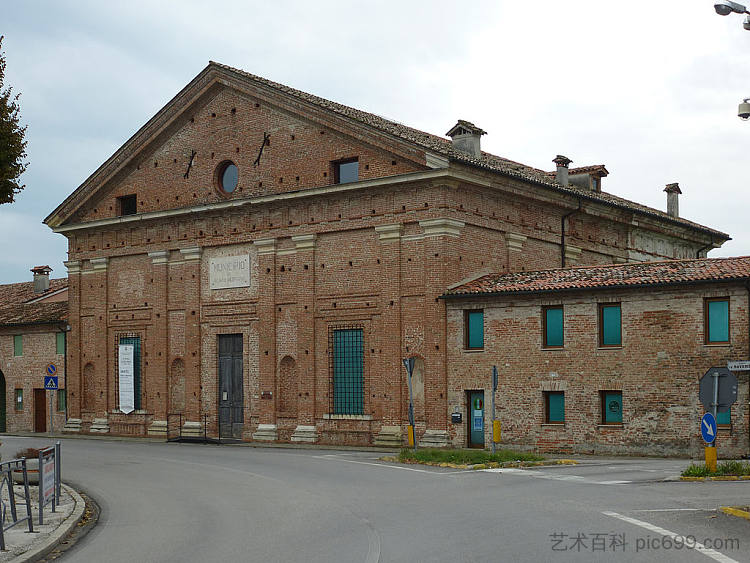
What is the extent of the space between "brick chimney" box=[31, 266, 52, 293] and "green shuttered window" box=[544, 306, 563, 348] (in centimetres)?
3357

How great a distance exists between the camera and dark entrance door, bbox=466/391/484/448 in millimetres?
31000

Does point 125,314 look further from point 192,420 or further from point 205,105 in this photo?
point 205,105

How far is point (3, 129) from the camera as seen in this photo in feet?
63.6

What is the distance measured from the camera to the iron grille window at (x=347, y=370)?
33.9 meters

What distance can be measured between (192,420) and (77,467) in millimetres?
12962

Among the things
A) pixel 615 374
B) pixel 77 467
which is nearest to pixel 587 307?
pixel 615 374

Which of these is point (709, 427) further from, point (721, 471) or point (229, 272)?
point (229, 272)

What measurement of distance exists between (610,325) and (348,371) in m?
9.39

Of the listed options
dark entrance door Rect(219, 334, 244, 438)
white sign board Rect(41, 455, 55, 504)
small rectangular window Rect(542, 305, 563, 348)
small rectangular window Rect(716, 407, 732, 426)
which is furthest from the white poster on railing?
white sign board Rect(41, 455, 55, 504)

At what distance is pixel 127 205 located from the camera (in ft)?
138

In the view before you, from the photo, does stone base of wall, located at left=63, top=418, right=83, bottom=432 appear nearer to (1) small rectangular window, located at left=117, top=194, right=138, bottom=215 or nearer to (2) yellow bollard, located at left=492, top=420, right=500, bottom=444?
(1) small rectangular window, located at left=117, top=194, right=138, bottom=215

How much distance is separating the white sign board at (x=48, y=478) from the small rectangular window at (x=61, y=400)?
31.9m

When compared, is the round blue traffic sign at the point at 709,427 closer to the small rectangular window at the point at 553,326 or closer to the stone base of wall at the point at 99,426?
the small rectangular window at the point at 553,326

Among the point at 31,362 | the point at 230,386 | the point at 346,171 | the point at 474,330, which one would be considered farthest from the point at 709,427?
the point at 31,362
